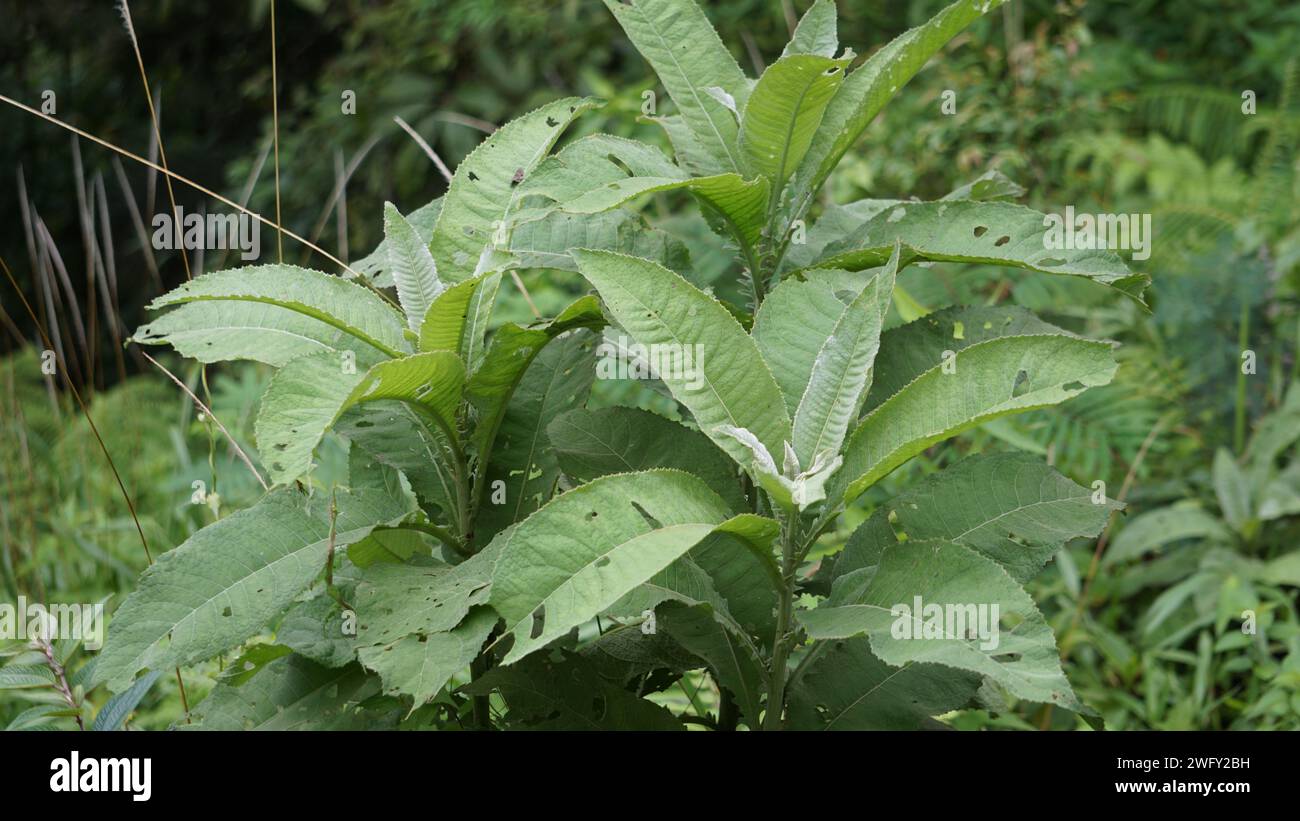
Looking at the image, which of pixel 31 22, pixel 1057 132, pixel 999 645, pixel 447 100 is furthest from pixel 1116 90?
pixel 31 22

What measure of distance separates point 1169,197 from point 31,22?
5922 mm

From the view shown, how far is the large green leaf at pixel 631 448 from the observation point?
4.47 feet

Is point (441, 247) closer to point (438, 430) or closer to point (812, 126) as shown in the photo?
point (438, 430)

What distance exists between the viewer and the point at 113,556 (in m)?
2.80

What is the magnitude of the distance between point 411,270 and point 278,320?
0.16 m

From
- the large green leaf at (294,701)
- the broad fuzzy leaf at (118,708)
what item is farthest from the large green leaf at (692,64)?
the broad fuzzy leaf at (118,708)

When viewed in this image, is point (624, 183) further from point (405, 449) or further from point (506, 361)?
point (405, 449)

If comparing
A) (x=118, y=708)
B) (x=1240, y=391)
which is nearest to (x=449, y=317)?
(x=118, y=708)

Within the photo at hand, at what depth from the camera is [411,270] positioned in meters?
1.33

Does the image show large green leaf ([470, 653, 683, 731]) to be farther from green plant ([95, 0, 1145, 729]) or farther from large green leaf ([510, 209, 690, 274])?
large green leaf ([510, 209, 690, 274])

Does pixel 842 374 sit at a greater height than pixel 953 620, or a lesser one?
greater

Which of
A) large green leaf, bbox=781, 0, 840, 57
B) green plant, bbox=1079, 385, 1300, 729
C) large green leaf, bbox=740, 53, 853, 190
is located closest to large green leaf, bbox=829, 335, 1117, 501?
large green leaf, bbox=740, 53, 853, 190

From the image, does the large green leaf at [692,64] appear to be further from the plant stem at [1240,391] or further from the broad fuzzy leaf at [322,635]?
the plant stem at [1240,391]
